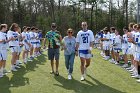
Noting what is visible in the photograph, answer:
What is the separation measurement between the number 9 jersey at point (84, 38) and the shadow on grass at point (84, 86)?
132cm

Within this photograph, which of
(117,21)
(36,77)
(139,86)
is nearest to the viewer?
(139,86)

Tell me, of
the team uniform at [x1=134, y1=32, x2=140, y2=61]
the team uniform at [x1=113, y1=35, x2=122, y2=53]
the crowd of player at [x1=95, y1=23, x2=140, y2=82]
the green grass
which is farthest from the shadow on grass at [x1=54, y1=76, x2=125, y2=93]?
the team uniform at [x1=113, y1=35, x2=122, y2=53]

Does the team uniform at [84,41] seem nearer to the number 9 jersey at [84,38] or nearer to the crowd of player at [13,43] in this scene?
the number 9 jersey at [84,38]

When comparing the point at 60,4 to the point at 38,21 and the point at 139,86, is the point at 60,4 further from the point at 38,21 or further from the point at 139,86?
the point at 139,86

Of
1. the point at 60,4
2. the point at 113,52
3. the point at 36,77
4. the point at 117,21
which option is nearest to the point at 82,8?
the point at 60,4

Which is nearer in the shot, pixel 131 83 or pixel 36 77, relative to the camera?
pixel 131 83

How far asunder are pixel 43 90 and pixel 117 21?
50.4m

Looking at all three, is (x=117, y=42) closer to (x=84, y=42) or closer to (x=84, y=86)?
(x=84, y=42)

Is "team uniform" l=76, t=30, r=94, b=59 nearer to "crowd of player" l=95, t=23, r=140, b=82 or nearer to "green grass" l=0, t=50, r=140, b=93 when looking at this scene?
"green grass" l=0, t=50, r=140, b=93

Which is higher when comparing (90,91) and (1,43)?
(1,43)

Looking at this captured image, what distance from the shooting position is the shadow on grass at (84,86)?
11211 millimetres

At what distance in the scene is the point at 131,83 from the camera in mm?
12492

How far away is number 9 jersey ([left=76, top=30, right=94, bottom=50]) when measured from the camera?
42.0ft

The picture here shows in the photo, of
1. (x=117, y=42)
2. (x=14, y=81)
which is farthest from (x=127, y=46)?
(x=14, y=81)
